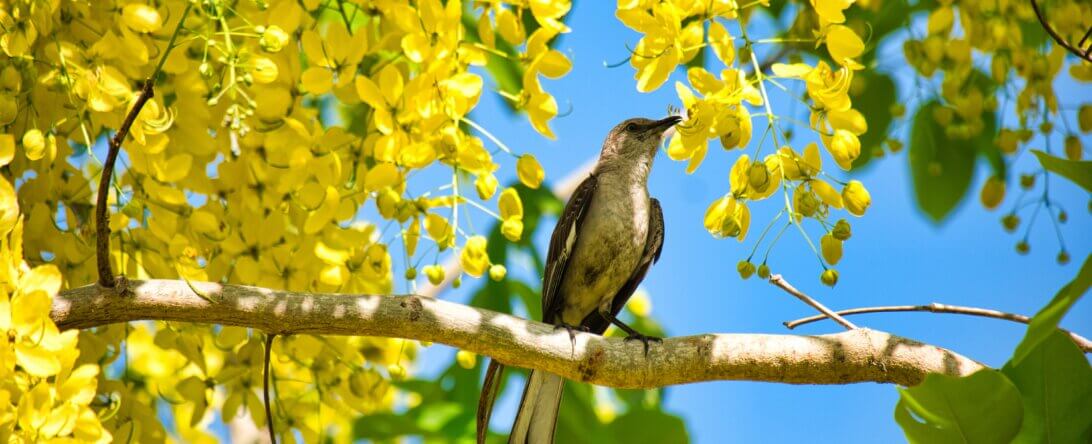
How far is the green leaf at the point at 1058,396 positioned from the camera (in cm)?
208

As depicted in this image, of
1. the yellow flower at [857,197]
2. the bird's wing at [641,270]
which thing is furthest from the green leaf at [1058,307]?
the bird's wing at [641,270]

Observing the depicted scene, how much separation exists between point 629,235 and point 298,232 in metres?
1.42

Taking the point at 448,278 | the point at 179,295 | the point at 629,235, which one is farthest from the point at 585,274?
the point at 179,295

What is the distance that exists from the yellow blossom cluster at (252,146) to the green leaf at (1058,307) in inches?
56.8

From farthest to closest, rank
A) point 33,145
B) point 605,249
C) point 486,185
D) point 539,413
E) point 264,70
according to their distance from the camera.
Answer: point 605,249 → point 539,413 → point 486,185 → point 264,70 → point 33,145

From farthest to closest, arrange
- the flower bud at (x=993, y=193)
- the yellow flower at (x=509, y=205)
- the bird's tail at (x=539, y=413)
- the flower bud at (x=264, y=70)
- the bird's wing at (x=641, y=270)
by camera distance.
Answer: the bird's wing at (x=641, y=270)
the flower bud at (x=993, y=193)
the bird's tail at (x=539, y=413)
the yellow flower at (x=509, y=205)
the flower bud at (x=264, y=70)

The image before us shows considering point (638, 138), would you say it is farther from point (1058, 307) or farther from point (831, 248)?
point (1058, 307)

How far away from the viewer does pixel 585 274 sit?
4.02 m

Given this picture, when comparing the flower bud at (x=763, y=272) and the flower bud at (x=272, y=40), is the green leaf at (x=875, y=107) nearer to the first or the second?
the flower bud at (x=763, y=272)

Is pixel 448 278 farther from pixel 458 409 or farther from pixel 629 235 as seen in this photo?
pixel 458 409

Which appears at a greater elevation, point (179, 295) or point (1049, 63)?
point (1049, 63)

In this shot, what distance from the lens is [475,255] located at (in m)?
2.74

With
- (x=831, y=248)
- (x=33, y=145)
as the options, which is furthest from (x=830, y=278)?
(x=33, y=145)

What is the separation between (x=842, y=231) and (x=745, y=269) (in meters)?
0.24
